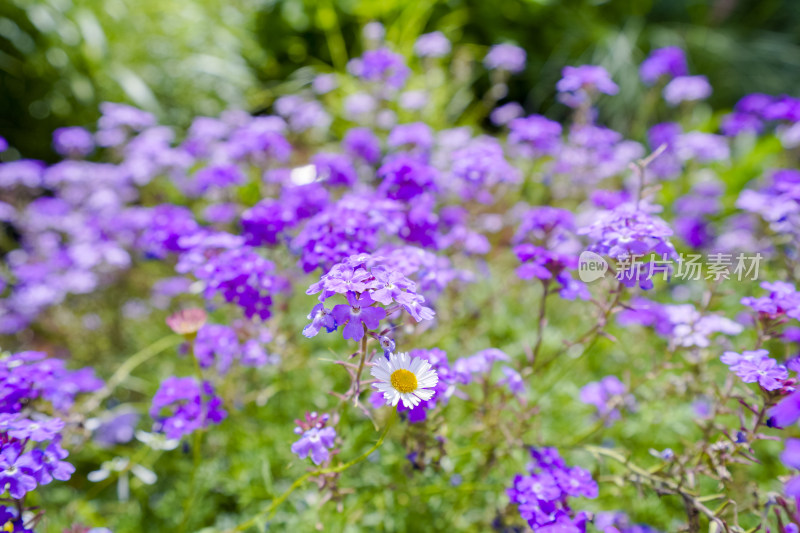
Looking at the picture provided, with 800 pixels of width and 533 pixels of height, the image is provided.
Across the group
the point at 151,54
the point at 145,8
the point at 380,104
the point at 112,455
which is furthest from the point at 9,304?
the point at 145,8

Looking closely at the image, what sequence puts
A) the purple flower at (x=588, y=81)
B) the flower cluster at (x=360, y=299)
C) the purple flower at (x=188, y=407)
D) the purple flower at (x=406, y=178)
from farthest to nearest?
the purple flower at (x=588, y=81) → the purple flower at (x=406, y=178) → the purple flower at (x=188, y=407) → the flower cluster at (x=360, y=299)

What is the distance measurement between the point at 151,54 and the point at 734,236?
5302 mm

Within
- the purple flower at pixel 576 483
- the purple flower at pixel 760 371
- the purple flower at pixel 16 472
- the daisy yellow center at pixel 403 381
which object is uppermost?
the daisy yellow center at pixel 403 381

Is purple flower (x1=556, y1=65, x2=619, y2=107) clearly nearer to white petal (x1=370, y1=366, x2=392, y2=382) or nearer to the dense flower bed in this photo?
the dense flower bed

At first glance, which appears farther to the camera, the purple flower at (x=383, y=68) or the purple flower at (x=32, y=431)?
the purple flower at (x=383, y=68)

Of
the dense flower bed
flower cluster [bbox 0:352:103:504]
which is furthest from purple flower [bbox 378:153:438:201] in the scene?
flower cluster [bbox 0:352:103:504]

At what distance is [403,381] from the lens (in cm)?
121

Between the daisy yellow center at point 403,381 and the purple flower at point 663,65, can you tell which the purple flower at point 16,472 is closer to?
the daisy yellow center at point 403,381

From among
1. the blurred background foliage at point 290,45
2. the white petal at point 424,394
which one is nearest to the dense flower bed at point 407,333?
the white petal at point 424,394

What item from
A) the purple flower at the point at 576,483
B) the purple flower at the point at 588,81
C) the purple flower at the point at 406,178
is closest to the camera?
the purple flower at the point at 576,483

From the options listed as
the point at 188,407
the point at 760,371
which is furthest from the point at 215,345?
the point at 760,371

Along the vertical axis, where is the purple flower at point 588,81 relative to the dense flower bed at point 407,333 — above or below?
above

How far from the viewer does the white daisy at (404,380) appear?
3.89ft

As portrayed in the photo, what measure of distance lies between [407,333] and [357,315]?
0.60 m
